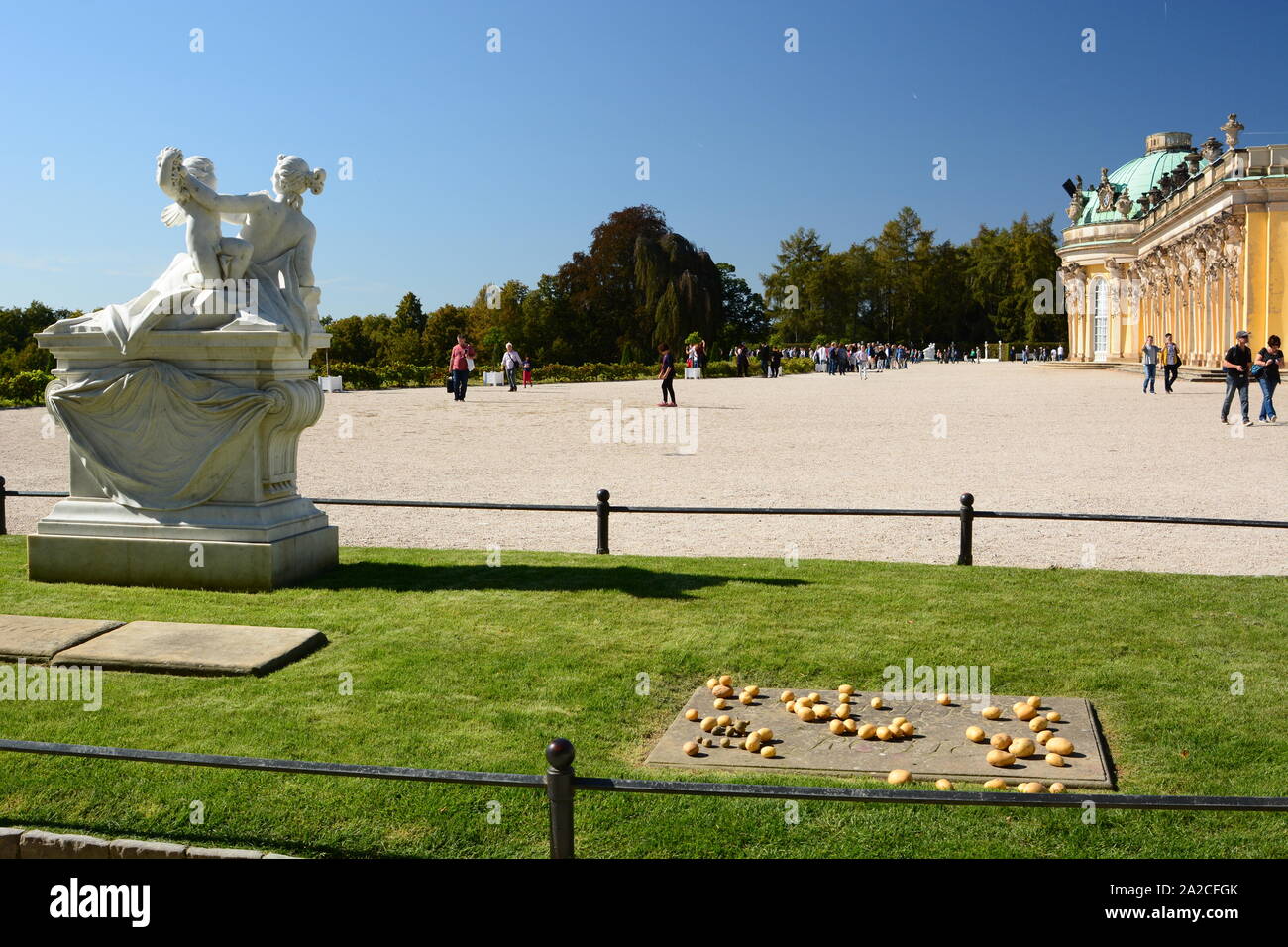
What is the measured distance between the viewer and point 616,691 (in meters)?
5.98

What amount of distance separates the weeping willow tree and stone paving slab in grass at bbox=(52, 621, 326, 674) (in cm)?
6528

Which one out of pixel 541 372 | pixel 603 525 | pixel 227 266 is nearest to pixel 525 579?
pixel 603 525

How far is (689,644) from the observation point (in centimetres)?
678

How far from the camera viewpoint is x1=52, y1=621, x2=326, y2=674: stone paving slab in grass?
242 inches

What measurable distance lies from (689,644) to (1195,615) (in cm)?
328

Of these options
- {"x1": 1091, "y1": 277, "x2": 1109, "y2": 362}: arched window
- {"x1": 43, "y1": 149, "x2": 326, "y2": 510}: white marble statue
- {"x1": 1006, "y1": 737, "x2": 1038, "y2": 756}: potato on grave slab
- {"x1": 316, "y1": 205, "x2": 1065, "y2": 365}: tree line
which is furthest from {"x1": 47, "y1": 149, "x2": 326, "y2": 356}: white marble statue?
{"x1": 1091, "y1": 277, "x2": 1109, "y2": 362}: arched window

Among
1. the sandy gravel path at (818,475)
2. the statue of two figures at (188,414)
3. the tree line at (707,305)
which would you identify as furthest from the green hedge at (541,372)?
the statue of two figures at (188,414)

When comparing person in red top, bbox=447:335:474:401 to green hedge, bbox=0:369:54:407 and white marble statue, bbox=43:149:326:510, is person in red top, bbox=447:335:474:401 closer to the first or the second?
green hedge, bbox=0:369:54:407

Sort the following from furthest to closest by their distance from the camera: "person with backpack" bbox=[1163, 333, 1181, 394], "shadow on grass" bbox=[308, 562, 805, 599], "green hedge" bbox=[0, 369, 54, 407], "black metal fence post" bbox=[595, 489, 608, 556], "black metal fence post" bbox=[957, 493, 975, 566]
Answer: "person with backpack" bbox=[1163, 333, 1181, 394] < "green hedge" bbox=[0, 369, 54, 407] < "black metal fence post" bbox=[595, 489, 608, 556] < "black metal fence post" bbox=[957, 493, 975, 566] < "shadow on grass" bbox=[308, 562, 805, 599]

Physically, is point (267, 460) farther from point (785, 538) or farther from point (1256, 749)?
point (1256, 749)

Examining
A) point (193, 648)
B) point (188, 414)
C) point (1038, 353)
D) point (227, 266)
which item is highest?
point (1038, 353)

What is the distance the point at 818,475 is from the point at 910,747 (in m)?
10.5

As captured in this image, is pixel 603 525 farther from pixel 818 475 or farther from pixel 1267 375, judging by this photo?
pixel 1267 375

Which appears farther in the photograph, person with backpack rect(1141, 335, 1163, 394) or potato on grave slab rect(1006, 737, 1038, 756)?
person with backpack rect(1141, 335, 1163, 394)
